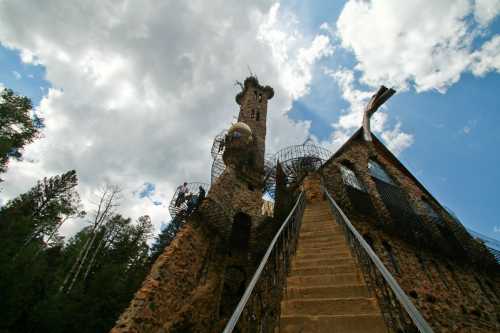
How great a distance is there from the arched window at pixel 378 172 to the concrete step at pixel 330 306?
A: 473 inches

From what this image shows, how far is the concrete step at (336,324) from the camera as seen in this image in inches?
105

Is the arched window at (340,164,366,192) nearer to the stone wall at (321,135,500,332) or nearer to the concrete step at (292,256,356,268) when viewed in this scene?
the stone wall at (321,135,500,332)

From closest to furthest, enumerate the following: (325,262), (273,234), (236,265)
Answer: (325,262) < (273,234) < (236,265)

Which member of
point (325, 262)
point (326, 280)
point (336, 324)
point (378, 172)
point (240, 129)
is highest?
point (240, 129)

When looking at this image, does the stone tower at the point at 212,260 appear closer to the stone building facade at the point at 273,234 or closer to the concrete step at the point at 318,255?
the stone building facade at the point at 273,234

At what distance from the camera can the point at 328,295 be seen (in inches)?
136

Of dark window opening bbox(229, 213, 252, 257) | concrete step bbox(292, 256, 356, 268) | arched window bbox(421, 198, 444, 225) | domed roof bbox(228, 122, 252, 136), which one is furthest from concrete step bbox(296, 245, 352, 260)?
A: arched window bbox(421, 198, 444, 225)

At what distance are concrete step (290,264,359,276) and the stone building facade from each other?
167 inches

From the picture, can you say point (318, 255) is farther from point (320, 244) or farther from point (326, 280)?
point (326, 280)

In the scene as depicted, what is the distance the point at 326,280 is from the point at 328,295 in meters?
0.39


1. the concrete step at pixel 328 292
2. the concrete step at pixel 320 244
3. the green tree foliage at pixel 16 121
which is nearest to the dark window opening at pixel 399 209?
the concrete step at pixel 320 244

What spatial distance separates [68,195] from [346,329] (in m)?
25.2

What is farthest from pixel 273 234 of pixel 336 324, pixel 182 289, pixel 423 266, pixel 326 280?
pixel 336 324

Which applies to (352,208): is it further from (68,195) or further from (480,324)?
(68,195)
